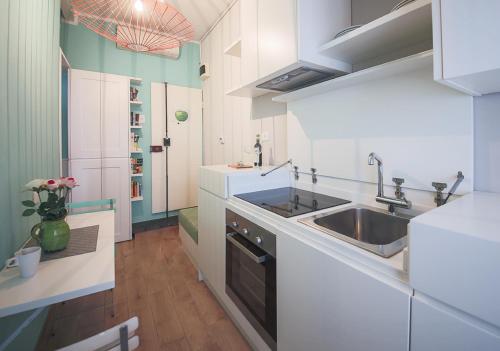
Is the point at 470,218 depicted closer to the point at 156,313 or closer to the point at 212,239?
the point at 212,239

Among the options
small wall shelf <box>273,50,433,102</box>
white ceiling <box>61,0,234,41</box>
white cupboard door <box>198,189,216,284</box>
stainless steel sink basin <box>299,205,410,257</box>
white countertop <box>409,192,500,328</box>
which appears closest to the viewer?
white countertop <box>409,192,500,328</box>

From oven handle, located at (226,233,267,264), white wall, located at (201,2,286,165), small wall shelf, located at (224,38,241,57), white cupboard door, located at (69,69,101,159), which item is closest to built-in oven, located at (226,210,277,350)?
oven handle, located at (226,233,267,264)

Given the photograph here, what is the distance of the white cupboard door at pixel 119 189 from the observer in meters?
3.01

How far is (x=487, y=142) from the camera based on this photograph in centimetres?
97

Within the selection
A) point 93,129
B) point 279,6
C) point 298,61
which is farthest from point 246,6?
point 93,129

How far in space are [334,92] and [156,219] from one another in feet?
10.4

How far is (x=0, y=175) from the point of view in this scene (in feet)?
3.33

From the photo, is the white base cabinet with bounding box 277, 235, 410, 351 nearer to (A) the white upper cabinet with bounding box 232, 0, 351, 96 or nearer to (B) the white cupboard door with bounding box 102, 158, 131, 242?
(A) the white upper cabinet with bounding box 232, 0, 351, 96

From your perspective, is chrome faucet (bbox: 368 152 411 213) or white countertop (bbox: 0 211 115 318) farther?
chrome faucet (bbox: 368 152 411 213)

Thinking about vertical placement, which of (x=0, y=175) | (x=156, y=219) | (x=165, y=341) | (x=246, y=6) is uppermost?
(x=246, y=6)

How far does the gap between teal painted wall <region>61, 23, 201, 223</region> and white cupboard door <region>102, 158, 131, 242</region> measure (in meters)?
0.39

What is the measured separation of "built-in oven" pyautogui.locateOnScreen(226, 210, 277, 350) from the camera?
1.22m

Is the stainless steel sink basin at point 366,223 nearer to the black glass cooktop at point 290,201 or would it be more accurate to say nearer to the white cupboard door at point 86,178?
the black glass cooktop at point 290,201

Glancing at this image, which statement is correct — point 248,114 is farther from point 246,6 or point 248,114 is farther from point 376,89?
point 376,89
